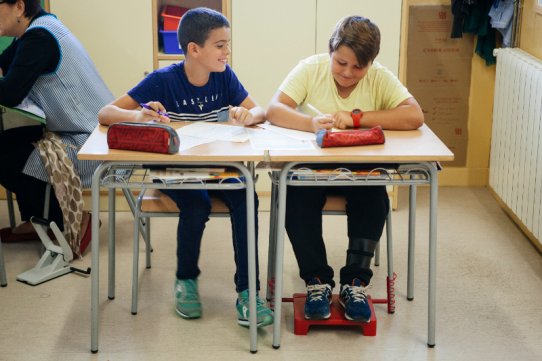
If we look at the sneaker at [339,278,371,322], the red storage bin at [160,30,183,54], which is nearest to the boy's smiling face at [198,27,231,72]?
the sneaker at [339,278,371,322]

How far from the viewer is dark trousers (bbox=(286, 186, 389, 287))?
2.82m

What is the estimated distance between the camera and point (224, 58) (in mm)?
2881

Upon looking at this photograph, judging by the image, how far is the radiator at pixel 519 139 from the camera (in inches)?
137

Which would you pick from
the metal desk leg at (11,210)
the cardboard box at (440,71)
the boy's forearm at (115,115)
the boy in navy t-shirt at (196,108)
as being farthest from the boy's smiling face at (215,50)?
the cardboard box at (440,71)

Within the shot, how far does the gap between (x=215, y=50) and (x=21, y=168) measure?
1.06m

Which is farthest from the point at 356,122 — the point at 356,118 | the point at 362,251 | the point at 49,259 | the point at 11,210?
the point at 11,210

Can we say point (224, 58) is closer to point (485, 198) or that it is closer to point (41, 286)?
point (41, 286)

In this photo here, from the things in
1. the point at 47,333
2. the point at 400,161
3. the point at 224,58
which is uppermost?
the point at 224,58

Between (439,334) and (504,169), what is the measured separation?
137cm

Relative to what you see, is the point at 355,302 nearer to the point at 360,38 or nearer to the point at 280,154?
the point at 280,154

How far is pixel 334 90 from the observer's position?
9.58 ft

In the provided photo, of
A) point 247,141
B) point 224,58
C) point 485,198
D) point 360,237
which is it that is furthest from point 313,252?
point 485,198

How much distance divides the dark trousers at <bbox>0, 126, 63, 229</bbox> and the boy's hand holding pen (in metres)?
0.88

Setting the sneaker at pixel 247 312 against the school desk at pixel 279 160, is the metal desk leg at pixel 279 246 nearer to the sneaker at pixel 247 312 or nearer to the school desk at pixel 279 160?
the school desk at pixel 279 160
